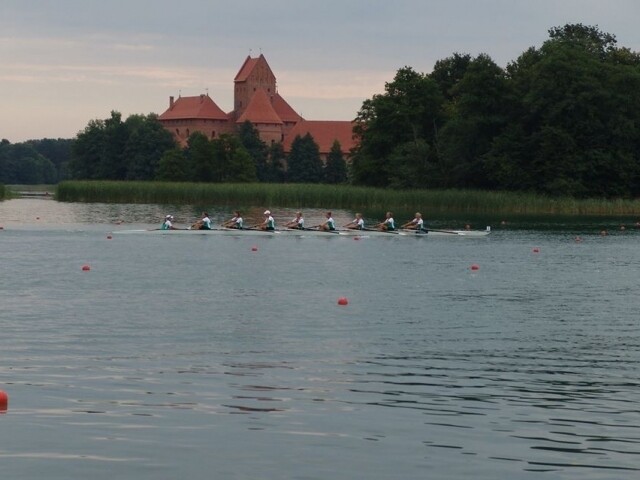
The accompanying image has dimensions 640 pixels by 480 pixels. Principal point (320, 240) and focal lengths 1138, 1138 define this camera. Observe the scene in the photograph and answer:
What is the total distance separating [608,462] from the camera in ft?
38.4

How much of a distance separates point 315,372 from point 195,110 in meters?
170

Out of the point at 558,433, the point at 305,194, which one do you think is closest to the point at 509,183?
the point at 305,194

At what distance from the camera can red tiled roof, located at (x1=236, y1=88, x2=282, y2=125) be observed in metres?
178

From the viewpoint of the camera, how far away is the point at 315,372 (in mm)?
16516

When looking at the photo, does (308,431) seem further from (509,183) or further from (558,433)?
(509,183)

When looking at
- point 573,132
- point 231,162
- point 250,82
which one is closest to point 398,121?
point 573,132

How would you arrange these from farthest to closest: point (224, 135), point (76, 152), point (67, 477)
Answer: point (76, 152) → point (224, 135) → point (67, 477)

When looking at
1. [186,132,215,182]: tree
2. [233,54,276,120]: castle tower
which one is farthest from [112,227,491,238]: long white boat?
[233,54,276,120]: castle tower

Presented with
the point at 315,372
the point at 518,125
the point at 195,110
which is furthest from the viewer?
the point at 195,110

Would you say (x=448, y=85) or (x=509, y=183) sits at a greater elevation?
(x=448, y=85)

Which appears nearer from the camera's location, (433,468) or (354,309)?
(433,468)

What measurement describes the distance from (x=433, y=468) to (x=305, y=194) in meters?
63.6

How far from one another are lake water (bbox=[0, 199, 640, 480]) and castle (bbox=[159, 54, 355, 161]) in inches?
5754

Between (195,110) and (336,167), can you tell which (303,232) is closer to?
(336,167)
